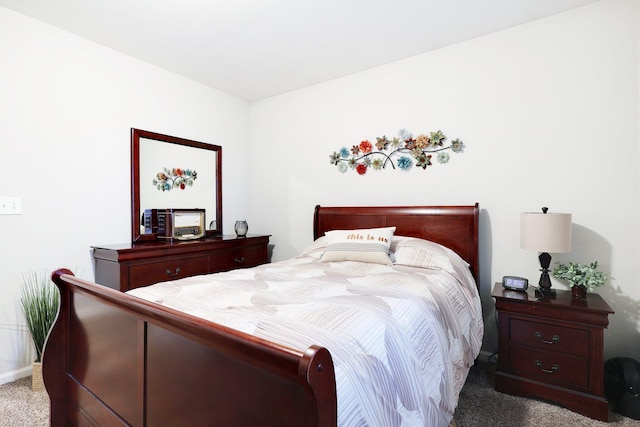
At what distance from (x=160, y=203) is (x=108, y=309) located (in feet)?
6.22

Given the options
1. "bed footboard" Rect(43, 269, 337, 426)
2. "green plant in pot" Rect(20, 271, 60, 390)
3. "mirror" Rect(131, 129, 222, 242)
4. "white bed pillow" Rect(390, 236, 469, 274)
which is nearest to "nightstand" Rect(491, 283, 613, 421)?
"white bed pillow" Rect(390, 236, 469, 274)

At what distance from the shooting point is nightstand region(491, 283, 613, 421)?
179cm

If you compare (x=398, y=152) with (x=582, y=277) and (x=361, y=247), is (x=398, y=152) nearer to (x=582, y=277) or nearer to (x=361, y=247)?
(x=361, y=247)

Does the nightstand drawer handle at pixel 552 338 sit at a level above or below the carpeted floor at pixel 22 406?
above

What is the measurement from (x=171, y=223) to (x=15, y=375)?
1410 millimetres

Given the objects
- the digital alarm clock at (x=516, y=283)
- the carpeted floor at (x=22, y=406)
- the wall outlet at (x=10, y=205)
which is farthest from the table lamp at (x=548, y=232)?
the wall outlet at (x=10, y=205)

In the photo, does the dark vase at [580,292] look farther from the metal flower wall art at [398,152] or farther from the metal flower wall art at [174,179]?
the metal flower wall art at [174,179]

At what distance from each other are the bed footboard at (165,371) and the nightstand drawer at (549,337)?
5.79ft

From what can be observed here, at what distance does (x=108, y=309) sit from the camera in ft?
4.28

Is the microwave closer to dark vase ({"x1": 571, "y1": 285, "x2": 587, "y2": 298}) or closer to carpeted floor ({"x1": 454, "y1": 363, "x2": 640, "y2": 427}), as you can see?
carpeted floor ({"x1": 454, "y1": 363, "x2": 640, "y2": 427})

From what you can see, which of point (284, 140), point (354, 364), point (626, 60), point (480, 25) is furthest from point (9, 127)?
point (626, 60)

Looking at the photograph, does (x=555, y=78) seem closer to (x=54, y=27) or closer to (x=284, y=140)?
(x=284, y=140)

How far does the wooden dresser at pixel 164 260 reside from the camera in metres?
2.37

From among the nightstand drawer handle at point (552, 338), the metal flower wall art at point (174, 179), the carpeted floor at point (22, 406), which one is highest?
the metal flower wall art at point (174, 179)
